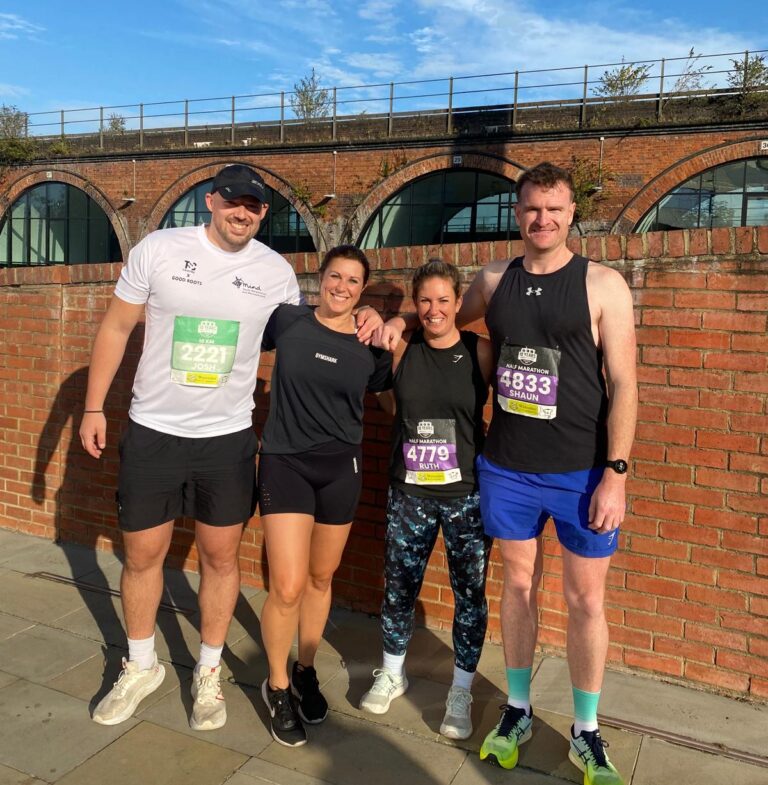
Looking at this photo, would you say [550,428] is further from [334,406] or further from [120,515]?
[120,515]

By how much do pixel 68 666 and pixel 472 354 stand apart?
241cm

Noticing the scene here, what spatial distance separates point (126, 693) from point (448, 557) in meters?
1.47

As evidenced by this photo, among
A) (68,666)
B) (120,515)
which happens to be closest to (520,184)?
(120,515)

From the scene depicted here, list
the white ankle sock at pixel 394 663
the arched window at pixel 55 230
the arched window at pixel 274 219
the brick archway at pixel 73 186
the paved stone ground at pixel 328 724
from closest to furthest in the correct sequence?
the paved stone ground at pixel 328 724 < the white ankle sock at pixel 394 663 < the arched window at pixel 274 219 < the brick archway at pixel 73 186 < the arched window at pixel 55 230

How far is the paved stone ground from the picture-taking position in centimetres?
253

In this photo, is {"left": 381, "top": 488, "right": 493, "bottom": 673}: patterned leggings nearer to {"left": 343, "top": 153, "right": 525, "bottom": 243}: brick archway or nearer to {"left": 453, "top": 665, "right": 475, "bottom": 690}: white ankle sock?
{"left": 453, "top": 665, "right": 475, "bottom": 690}: white ankle sock

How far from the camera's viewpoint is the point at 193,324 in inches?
109

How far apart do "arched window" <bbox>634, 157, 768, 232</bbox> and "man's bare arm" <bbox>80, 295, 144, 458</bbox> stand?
16.7 m

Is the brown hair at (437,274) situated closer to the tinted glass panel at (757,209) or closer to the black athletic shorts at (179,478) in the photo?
the black athletic shorts at (179,478)

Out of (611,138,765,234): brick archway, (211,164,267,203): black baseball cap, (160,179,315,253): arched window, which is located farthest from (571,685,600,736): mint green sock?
(160,179,315,253): arched window

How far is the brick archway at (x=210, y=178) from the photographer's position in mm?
21734

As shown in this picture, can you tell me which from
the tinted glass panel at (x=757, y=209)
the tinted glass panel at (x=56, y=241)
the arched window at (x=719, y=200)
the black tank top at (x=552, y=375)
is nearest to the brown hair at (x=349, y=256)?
the black tank top at (x=552, y=375)

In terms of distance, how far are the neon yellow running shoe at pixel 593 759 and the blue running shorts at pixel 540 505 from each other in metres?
0.70

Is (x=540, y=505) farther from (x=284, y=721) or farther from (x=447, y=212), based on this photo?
(x=447, y=212)
